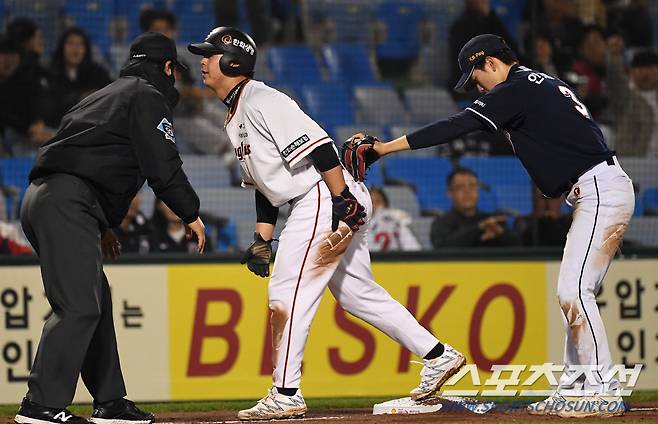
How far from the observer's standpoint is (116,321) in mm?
8492

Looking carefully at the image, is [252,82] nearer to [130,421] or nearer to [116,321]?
[130,421]

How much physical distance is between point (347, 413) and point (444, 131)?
177 cm

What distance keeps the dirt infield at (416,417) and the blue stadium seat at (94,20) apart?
5689mm

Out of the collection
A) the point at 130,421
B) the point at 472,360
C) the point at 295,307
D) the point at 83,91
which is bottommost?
the point at 472,360

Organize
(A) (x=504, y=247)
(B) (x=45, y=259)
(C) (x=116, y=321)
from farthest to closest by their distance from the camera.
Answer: (A) (x=504, y=247) < (C) (x=116, y=321) < (B) (x=45, y=259)

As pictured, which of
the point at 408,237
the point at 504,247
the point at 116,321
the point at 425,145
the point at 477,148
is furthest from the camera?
the point at 477,148

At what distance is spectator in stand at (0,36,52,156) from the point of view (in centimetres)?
1061

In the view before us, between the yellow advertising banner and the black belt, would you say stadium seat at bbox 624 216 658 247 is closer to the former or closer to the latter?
the yellow advertising banner

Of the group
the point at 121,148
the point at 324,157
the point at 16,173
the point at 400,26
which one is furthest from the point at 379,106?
the point at 121,148

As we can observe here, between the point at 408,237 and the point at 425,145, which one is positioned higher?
the point at 425,145

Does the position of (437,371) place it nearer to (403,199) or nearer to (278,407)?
(278,407)

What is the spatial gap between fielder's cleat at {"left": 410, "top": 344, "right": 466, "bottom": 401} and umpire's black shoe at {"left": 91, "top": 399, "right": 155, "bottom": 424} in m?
1.52

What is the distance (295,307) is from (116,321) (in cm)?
269

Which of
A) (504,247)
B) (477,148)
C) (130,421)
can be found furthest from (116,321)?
(477,148)
